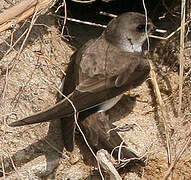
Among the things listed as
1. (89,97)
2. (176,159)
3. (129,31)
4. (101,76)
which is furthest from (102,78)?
(176,159)

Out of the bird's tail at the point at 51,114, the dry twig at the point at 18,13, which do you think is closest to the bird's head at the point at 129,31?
the dry twig at the point at 18,13

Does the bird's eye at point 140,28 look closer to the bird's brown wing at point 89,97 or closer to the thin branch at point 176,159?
the bird's brown wing at point 89,97

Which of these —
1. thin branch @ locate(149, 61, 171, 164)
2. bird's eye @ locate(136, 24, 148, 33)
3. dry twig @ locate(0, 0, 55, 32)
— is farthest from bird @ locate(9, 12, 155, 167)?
dry twig @ locate(0, 0, 55, 32)

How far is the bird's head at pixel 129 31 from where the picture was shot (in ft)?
11.3

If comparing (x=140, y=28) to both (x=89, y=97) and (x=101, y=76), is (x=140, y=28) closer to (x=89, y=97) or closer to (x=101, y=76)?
(x=101, y=76)

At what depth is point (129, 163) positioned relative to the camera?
3086 mm

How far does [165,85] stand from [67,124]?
26.6 inches

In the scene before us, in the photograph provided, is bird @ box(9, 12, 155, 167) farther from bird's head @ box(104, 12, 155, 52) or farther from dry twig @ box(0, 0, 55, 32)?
dry twig @ box(0, 0, 55, 32)

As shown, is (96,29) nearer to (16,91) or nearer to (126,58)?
(126,58)

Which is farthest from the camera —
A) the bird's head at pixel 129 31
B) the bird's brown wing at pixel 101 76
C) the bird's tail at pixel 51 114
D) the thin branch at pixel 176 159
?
the bird's head at pixel 129 31

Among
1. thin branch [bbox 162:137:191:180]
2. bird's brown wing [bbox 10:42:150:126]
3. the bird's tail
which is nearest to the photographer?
the bird's tail

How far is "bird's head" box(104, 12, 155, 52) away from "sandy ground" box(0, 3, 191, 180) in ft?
0.81

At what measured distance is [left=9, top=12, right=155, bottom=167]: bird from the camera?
3.04m

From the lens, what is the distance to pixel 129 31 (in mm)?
3480
